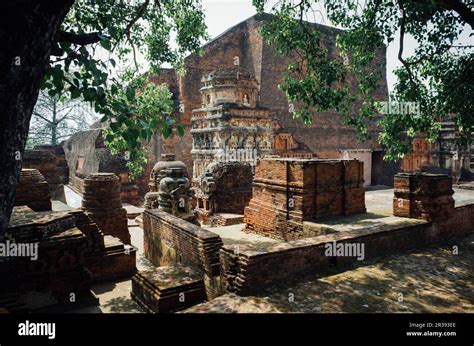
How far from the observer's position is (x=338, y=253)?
507cm

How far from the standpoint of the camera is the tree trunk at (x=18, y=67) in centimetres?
180

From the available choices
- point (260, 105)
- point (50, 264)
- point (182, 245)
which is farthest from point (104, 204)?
point (260, 105)

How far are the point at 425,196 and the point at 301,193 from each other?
7.79ft

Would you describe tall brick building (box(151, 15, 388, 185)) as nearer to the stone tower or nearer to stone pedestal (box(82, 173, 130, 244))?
the stone tower

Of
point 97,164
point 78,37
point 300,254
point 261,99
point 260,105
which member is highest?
point 261,99

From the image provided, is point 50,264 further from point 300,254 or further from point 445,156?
point 445,156

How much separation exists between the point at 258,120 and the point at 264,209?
9244 millimetres

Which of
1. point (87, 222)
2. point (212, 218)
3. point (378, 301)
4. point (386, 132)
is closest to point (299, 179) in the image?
point (386, 132)

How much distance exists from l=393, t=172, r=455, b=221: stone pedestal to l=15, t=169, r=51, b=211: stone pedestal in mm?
7465

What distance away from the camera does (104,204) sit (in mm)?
9125

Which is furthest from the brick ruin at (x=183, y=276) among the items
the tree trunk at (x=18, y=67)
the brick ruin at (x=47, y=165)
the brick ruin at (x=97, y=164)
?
the brick ruin at (x=97, y=164)

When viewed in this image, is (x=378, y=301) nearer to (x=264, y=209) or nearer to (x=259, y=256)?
(x=259, y=256)

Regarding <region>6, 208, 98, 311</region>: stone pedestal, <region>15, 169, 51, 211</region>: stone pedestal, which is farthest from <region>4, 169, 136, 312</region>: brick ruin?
<region>15, 169, 51, 211</region>: stone pedestal

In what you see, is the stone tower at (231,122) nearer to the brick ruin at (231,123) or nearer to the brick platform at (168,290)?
the brick ruin at (231,123)
